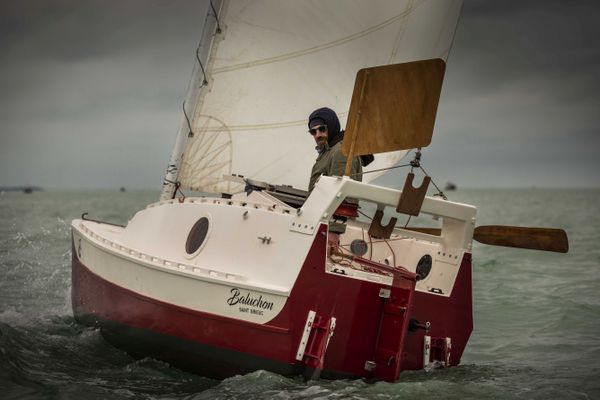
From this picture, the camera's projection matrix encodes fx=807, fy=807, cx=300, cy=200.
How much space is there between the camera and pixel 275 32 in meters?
11.2

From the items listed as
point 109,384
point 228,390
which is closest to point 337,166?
point 228,390

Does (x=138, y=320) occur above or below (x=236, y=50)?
below

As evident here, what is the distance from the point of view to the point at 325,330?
24.9 feet

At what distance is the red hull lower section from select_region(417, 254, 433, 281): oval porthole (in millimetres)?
583

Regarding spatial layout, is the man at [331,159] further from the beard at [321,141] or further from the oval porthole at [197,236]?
the oval porthole at [197,236]

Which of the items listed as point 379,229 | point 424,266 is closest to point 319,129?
point 379,229

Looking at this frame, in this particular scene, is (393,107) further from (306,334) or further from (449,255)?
(306,334)

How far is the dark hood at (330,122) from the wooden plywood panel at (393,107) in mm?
1352

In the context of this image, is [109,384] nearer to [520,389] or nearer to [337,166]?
[337,166]

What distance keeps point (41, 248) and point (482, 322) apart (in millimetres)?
14486

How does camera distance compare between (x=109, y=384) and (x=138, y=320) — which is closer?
(x=109, y=384)

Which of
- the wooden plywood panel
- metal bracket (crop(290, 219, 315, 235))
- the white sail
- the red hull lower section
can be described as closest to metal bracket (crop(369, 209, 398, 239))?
the red hull lower section

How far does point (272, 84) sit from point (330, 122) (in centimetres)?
226

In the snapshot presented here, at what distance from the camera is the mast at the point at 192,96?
1124cm
